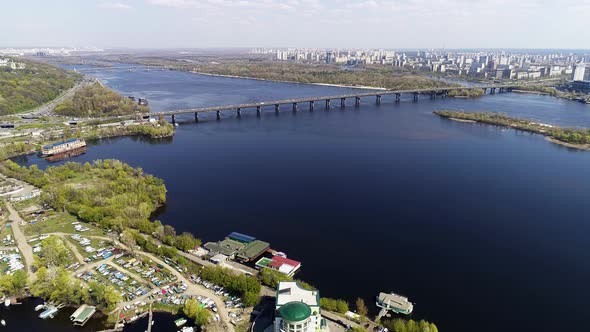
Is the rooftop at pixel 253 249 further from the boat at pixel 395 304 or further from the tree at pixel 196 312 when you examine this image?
the boat at pixel 395 304

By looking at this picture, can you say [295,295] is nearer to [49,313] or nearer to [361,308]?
[361,308]

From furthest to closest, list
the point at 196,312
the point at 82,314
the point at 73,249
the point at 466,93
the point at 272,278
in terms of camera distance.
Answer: the point at 466,93
the point at 73,249
the point at 272,278
the point at 82,314
the point at 196,312

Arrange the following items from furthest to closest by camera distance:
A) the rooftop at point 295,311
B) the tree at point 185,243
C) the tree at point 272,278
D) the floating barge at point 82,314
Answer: the tree at point 185,243 → the tree at point 272,278 → the floating barge at point 82,314 → the rooftop at point 295,311

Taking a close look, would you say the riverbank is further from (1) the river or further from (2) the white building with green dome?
(2) the white building with green dome

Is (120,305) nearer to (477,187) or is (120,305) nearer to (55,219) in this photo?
(55,219)

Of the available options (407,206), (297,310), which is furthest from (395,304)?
(407,206)

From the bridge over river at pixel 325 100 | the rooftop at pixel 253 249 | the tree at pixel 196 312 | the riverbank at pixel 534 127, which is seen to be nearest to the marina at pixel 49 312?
the tree at pixel 196 312
